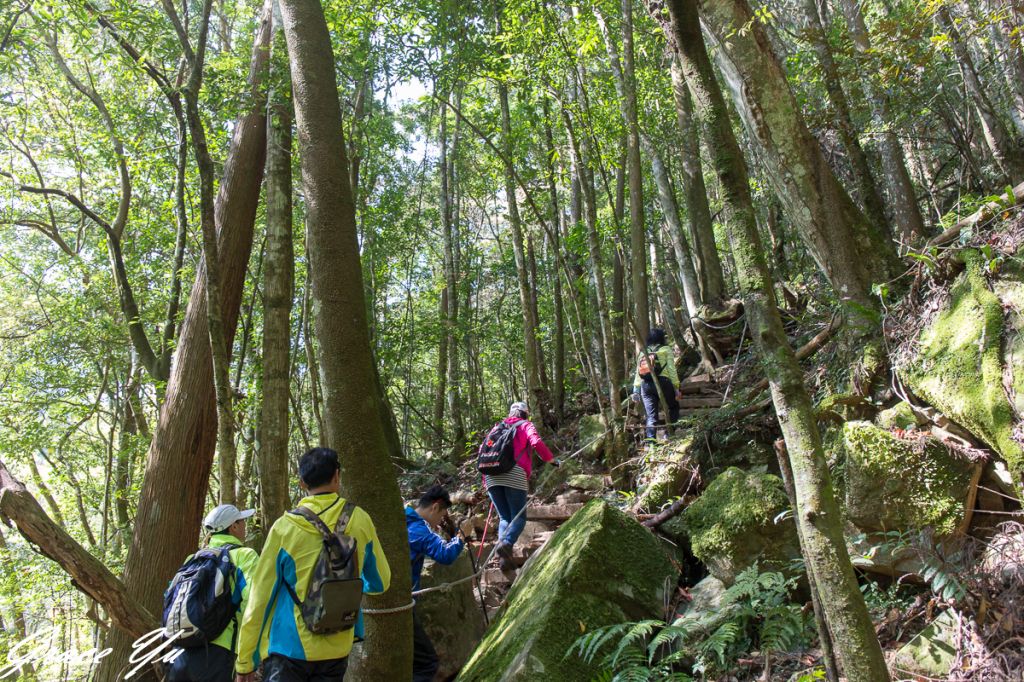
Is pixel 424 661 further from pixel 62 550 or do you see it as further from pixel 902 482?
pixel 902 482

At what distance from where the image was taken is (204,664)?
4047mm

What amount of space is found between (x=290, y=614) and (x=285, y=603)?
0.21 feet

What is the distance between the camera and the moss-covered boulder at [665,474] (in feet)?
22.7

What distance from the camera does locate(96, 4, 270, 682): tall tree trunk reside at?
726cm

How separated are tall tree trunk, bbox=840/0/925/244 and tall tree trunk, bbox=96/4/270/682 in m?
8.70

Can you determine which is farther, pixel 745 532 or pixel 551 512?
pixel 551 512

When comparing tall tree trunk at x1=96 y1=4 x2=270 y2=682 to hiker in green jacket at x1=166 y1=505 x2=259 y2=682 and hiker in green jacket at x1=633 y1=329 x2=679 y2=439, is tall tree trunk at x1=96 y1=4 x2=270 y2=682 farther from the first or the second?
hiker in green jacket at x1=633 y1=329 x2=679 y2=439

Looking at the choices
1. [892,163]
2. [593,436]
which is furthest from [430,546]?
[892,163]

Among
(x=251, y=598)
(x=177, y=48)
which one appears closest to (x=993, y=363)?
(x=251, y=598)

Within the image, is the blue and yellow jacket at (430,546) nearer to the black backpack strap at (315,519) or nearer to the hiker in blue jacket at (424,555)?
the hiker in blue jacket at (424,555)

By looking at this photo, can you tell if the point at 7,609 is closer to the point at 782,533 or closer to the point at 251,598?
the point at 251,598

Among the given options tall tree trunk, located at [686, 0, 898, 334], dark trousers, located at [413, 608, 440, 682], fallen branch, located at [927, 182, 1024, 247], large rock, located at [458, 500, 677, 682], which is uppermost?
tall tree trunk, located at [686, 0, 898, 334]

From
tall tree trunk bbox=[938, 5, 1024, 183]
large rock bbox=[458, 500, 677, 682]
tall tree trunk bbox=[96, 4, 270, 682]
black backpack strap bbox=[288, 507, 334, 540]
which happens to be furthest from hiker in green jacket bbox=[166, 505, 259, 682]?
tall tree trunk bbox=[938, 5, 1024, 183]

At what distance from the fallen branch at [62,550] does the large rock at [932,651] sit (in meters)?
5.22
